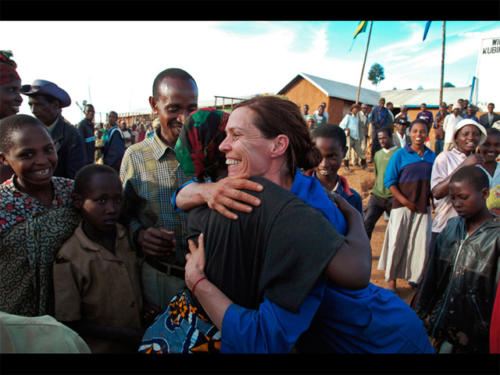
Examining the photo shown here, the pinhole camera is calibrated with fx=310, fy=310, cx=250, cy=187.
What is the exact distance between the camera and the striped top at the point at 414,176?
4.11m

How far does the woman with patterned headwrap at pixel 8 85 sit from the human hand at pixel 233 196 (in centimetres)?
238

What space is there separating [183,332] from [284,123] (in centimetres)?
88

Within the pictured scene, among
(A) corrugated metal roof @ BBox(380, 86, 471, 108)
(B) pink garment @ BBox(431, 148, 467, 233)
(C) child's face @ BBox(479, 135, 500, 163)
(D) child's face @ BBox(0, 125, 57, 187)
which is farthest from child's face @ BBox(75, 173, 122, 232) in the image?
(A) corrugated metal roof @ BBox(380, 86, 471, 108)

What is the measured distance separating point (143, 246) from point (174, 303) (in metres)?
0.67


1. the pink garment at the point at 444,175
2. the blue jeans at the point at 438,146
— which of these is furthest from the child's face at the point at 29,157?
the blue jeans at the point at 438,146

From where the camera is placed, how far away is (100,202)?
1.92 meters

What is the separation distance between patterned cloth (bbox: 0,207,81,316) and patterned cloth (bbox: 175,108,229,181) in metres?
0.98

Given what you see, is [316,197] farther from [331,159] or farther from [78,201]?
[331,159]

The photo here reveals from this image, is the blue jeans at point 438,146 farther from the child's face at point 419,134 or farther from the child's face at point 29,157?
the child's face at point 29,157

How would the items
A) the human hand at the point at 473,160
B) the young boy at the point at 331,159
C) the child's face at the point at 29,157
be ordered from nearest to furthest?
the child's face at the point at 29,157 → the young boy at the point at 331,159 → the human hand at the point at 473,160

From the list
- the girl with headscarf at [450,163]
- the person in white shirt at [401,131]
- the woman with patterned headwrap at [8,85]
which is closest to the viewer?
the woman with patterned headwrap at [8,85]

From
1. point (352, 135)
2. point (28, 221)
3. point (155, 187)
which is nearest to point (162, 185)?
point (155, 187)

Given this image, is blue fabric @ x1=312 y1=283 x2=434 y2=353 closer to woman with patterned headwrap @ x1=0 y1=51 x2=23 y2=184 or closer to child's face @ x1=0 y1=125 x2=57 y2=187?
child's face @ x1=0 y1=125 x2=57 y2=187
